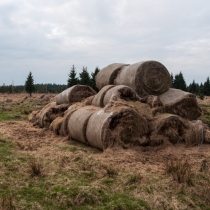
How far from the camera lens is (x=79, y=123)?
10188mm

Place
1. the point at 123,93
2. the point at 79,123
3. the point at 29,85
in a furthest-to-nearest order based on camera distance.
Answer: the point at 29,85, the point at 123,93, the point at 79,123

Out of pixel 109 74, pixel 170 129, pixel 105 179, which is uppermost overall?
pixel 109 74

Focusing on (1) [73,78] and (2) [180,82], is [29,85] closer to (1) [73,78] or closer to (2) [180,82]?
(1) [73,78]

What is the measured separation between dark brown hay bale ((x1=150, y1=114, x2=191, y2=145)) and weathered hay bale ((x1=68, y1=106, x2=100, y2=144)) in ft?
6.90

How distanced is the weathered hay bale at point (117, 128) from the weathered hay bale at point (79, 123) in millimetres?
487

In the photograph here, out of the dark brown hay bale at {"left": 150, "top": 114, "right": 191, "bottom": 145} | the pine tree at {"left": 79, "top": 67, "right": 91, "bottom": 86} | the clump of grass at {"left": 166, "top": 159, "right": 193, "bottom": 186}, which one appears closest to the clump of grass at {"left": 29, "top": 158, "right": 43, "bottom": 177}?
the clump of grass at {"left": 166, "top": 159, "right": 193, "bottom": 186}

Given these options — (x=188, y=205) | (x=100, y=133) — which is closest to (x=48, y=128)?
(x=100, y=133)

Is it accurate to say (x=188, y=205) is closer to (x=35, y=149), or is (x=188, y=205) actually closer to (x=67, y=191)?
(x=67, y=191)

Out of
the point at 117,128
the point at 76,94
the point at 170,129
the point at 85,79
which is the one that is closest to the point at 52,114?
the point at 76,94

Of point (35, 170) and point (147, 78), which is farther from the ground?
point (147, 78)

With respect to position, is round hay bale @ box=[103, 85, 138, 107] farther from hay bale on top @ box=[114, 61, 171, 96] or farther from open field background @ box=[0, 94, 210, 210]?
open field background @ box=[0, 94, 210, 210]

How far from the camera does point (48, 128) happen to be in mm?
13641

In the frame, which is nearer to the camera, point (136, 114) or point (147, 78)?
point (136, 114)

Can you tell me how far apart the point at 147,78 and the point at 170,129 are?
2.56m
